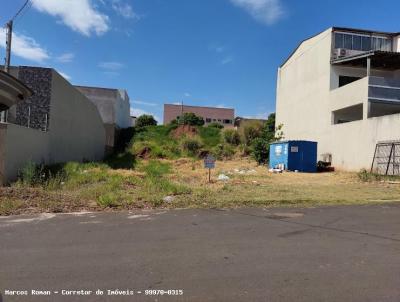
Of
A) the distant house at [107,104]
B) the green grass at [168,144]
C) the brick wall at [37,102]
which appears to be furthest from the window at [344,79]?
the distant house at [107,104]

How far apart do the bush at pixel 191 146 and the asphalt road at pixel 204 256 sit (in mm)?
31764

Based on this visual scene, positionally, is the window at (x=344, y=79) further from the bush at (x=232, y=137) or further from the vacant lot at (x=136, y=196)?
the vacant lot at (x=136, y=196)

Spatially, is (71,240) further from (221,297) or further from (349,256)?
(349,256)

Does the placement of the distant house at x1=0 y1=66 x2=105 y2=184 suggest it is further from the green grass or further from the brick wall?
the green grass

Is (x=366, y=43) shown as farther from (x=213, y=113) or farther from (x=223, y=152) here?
(x=213, y=113)

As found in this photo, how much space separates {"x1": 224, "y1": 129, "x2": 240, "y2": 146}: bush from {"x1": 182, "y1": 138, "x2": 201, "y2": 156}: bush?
356cm

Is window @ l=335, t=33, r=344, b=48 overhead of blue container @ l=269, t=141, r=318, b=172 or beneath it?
overhead

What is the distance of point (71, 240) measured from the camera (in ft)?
22.4

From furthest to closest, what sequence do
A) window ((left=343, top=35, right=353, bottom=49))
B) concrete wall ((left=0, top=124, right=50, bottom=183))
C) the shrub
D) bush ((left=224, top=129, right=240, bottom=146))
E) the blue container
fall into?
the shrub
bush ((left=224, top=129, right=240, bottom=146))
window ((left=343, top=35, right=353, bottom=49))
the blue container
concrete wall ((left=0, top=124, right=50, bottom=183))

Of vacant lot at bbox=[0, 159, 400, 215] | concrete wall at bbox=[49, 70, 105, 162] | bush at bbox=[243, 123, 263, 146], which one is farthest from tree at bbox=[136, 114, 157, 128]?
vacant lot at bbox=[0, 159, 400, 215]

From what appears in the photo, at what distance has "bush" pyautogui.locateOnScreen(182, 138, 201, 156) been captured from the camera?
4103cm

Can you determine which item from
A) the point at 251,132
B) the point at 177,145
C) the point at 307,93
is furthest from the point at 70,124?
the point at 251,132

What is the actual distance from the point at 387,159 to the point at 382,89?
16.7 ft

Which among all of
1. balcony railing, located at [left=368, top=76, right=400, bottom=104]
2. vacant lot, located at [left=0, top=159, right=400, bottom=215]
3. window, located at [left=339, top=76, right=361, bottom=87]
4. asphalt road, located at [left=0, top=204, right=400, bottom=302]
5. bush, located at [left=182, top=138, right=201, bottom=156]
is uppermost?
window, located at [left=339, top=76, right=361, bottom=87]
